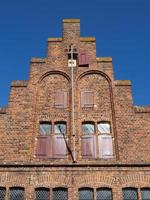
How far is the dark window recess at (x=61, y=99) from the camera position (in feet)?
52.9

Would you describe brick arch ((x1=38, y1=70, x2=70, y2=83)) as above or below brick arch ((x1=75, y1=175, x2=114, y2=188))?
above

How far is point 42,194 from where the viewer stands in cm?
1381

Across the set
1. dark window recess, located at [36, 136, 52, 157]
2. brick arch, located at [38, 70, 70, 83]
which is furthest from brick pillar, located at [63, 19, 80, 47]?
dark window recess, located at [36, 136, 52, 157]

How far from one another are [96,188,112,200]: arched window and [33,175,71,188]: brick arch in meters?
1.19

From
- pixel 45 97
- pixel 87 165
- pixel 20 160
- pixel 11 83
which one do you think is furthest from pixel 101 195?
pixel 11 83

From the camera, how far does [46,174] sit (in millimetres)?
14055

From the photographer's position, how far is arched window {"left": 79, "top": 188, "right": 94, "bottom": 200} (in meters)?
13.8

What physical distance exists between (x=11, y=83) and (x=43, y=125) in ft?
8.09

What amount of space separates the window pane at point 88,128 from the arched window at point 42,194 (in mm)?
3028

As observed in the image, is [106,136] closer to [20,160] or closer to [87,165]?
[87,165]

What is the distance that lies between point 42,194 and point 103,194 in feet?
7.53

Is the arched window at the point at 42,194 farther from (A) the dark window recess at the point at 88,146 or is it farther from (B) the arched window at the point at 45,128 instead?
(B) the arched window at the point at 45,128

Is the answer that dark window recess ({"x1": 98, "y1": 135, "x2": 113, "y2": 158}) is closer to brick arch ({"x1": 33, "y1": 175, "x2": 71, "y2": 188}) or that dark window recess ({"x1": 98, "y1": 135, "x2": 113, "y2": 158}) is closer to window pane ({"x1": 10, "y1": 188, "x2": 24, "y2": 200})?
brick arch ({"x1": 33, "y1": 175, "x2": 71, "y2": 188})

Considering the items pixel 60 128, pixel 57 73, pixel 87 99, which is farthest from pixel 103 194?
pixel 57 73
